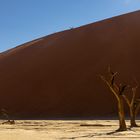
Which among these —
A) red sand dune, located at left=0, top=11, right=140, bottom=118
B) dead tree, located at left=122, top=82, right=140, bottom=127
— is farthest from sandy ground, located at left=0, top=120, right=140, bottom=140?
red sand dune, located at left=0, top=11, right=140, bottom=118

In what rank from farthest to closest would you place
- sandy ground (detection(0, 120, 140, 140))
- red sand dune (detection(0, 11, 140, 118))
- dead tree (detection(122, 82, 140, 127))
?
red sand dune (detection(0, 11, 140, 118))
dead tree (detection(122, 82, 140, 127))
sandy ground (detection(0, 120, 140, 140))

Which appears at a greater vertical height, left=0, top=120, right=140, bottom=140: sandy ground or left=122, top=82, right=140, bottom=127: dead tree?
left=122, top=82, right=140, bottom=127: dead tree

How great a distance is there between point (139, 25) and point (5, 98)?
17.7m

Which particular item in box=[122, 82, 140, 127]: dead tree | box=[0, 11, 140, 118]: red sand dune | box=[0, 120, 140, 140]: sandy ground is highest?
box=[0, 11, 140, 118]: red sand dune

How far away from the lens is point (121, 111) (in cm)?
2120

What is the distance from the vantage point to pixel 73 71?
47156 millimetres

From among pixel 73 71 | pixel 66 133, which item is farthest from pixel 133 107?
pixel 73 71

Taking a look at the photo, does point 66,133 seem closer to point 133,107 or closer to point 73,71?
point 133,107

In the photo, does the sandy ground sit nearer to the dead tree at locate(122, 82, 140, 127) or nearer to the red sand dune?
the dead tree at locate(122, 82, 140, 127)

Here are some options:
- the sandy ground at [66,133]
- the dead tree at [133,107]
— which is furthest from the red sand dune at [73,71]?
the sandy ground at [66,133]

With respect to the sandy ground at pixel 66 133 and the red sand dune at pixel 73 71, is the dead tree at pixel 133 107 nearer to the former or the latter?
the sandy ground at pixel 66 133

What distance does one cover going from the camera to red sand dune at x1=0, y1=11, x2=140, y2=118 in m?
42.3

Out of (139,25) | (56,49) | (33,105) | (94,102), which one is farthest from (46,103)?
(139,25)

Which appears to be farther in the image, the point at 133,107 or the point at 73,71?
the point at 73,71
